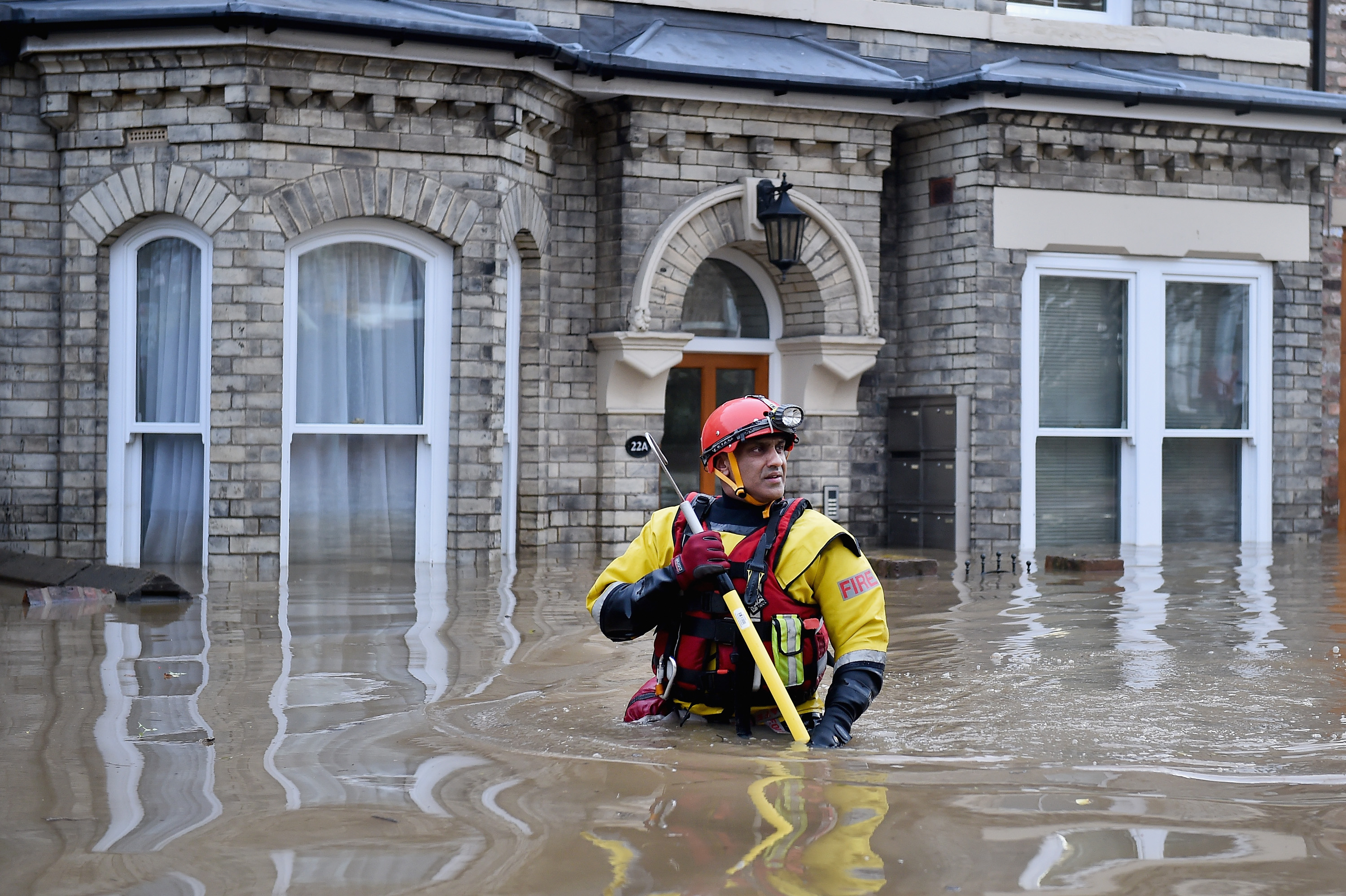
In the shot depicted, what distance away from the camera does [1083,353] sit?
1467 centimetres

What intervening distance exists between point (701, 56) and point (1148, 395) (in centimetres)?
529

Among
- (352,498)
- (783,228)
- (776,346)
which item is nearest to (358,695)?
(352,498)

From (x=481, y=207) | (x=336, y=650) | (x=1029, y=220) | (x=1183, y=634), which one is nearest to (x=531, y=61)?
(x=481, y=207)

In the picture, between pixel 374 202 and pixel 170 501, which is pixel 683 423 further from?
pixel 170 501

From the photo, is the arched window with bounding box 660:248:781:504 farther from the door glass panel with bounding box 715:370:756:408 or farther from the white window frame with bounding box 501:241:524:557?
the white window frame with bounding box 501:241:524:557

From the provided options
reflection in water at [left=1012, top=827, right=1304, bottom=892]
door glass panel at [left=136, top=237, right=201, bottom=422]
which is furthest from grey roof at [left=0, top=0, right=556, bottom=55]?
reflection in water at [left=1012, top=827, right=1304, bottom=892]

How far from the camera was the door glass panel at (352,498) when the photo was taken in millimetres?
12258

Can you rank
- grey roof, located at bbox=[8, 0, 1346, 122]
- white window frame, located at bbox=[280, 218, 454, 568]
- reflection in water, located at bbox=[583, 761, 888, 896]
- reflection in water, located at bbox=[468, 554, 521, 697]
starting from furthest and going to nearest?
white window frame, located at bbox=[280, 218, 454, 568]
grey roof, located at bbox=[8, 0, 1346, 122]
reflection in water, located at bbox=[468, 554, 521, 697]
reflection in water, located at bbox=[583, 761, 888, 896]

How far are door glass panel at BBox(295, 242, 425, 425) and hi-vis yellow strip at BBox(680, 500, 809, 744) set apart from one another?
7.69 m

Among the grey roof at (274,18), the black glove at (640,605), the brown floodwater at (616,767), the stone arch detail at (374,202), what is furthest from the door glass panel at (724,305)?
the black glove at (640,605)

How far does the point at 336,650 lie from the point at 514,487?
5.65 meters

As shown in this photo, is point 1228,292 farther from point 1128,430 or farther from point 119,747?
point 119,747

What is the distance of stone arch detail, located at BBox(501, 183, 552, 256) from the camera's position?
1238 centimetres

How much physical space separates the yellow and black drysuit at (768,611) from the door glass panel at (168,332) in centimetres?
770
